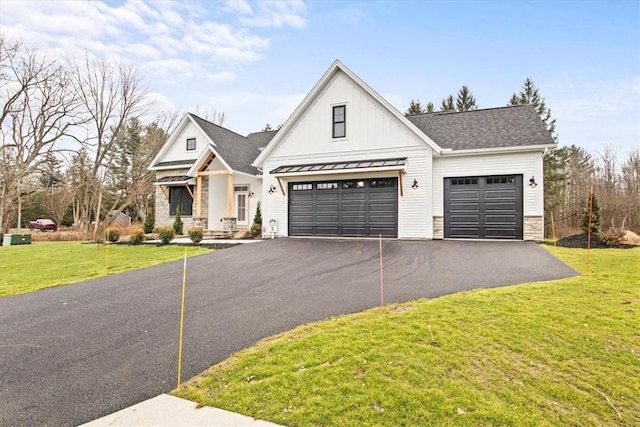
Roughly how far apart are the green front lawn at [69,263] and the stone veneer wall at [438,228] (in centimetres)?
935

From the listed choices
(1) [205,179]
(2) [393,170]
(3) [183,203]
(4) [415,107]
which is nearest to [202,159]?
(1) [205,179]

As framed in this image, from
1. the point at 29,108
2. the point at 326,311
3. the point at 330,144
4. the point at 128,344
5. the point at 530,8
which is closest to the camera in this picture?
the point at 128,344

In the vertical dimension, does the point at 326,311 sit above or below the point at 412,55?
below

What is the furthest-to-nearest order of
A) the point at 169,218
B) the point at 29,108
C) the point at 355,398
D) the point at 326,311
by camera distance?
1. the point at 29,108
2. the point at 169,218
3. the point at 326,311
4. the point at 355,398

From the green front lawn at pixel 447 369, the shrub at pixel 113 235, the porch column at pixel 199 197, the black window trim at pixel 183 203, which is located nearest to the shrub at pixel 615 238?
the green front lawn at pixel 447 369

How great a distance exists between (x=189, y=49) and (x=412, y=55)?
11.4 metres

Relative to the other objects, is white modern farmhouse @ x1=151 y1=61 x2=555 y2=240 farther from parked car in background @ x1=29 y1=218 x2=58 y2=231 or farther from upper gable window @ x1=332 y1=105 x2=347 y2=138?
parked car in background @ x1=29 y1=218 x2=58 y2=231

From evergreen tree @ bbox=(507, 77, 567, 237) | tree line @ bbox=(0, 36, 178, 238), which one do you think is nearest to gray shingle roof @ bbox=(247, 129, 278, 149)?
tree line @ bbox=(0, 36, 178, 238)

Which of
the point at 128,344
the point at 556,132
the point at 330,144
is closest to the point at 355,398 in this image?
the point at 128,344

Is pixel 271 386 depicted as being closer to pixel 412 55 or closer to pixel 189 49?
pixel 412 55

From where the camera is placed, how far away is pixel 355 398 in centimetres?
291

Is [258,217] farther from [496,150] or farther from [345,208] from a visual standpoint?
[496,150]

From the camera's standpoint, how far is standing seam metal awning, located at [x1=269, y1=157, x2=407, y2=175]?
526 inches

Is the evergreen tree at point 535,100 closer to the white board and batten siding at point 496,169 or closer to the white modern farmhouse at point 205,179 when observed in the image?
the white board and batten siding at point 496,169
